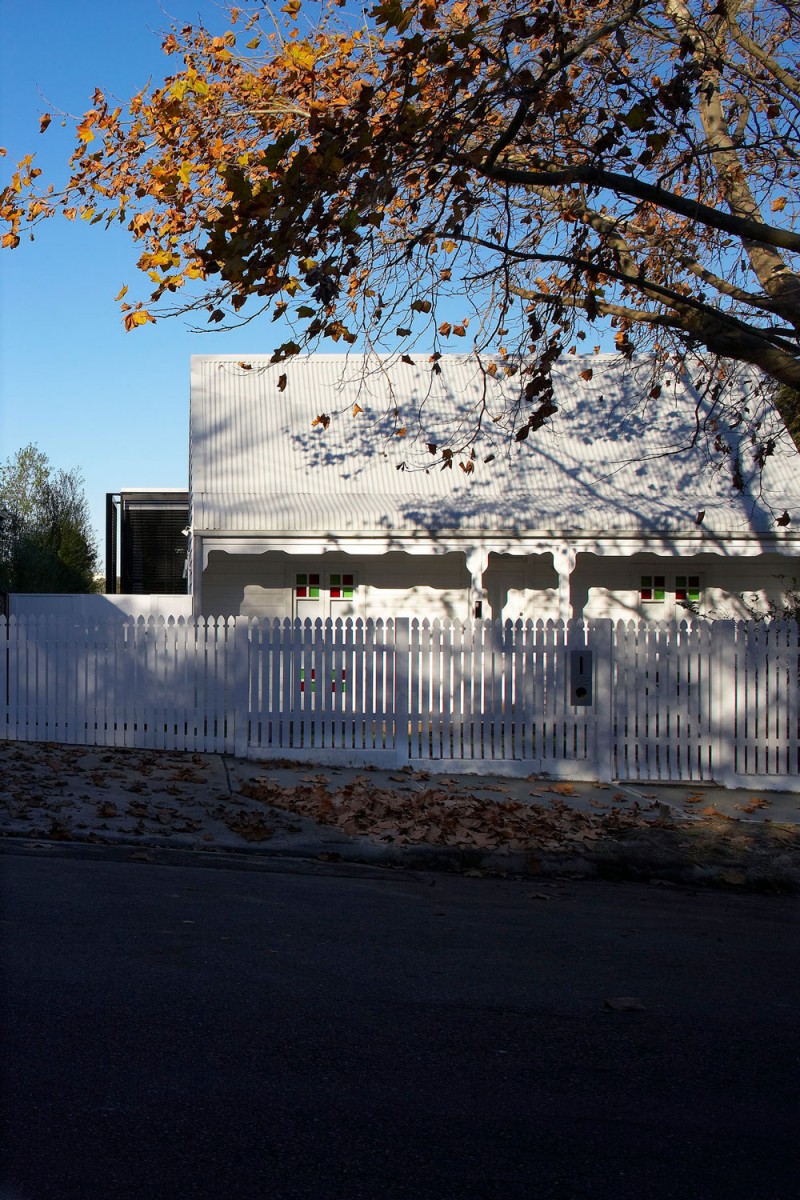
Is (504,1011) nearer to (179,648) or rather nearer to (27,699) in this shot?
(179,648)

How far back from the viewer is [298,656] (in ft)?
44.3

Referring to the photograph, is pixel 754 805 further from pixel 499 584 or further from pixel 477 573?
pixel 499 584

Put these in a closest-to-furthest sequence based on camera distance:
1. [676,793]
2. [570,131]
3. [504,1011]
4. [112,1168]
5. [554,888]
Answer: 1. [112,1168]
2. [504,1011]
3. [554,888]
4. [570,131]
5. [676,793]

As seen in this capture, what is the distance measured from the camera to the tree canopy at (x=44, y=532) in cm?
3916

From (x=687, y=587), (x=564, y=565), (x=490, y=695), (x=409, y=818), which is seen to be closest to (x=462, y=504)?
(x=564, y=565)

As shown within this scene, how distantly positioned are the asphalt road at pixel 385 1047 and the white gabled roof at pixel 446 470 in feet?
35.8

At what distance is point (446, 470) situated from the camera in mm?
19484

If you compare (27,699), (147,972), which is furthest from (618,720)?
(147,972)

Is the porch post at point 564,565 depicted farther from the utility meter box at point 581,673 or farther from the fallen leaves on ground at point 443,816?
→ the fallen leaves on ground at point 443,816

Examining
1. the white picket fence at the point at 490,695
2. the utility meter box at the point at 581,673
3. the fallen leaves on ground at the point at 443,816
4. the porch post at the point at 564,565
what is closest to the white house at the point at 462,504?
the porch post at the point at 564,565

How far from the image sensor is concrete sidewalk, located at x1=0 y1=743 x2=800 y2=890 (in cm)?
853

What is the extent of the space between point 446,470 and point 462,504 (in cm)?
140

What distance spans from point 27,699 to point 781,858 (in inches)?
384

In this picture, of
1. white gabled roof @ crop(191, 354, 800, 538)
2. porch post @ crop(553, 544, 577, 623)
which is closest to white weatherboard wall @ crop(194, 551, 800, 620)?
white gabled roof @ crop(191, 354, 800, 538)
